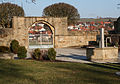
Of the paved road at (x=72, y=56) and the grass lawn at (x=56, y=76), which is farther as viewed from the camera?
the paved road at (x=72, y=56)

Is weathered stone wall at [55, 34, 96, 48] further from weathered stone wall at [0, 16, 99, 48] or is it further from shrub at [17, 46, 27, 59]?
shrub at [17, 46, 27, 59]

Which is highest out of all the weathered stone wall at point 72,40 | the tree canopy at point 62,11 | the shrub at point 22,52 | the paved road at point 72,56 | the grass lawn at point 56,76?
the tree canopy at point 62,11

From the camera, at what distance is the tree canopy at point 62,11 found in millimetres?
55528

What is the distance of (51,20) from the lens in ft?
107

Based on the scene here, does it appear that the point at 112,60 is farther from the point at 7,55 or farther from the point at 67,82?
the point at 67,82

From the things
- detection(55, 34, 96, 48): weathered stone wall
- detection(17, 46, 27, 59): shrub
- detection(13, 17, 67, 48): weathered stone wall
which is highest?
detection(13, 17, 67, 48): weathered stone wall

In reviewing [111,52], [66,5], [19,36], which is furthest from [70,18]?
[111,52]

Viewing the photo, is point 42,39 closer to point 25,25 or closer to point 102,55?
point 25,25

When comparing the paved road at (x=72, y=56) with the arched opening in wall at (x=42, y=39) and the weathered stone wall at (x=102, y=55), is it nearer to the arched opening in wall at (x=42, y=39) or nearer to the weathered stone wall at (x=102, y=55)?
the weathered stone wall at (x=102, y=55)

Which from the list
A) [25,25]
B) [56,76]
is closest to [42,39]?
[25,25]

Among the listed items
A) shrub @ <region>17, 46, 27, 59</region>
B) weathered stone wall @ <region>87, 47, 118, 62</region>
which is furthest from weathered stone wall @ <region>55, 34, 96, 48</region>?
weathered stone wall @ <region>87, 47, 118, 62</region>

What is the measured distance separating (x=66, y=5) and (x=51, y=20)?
81.7 ft

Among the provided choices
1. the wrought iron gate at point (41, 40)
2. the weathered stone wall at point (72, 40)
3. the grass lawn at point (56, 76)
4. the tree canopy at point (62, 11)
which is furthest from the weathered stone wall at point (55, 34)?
the tree canopy at point (62, 11)

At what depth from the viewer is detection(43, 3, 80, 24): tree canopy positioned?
55528 millimetres
